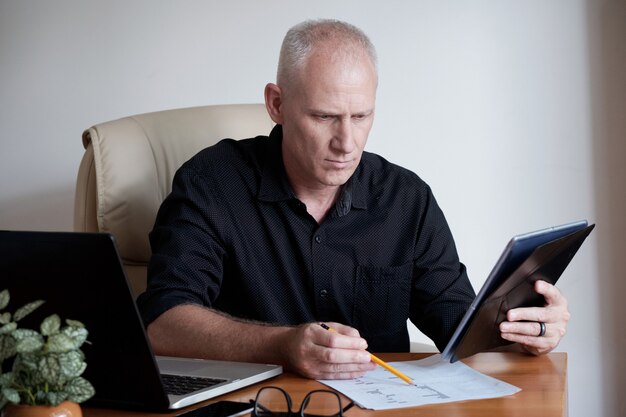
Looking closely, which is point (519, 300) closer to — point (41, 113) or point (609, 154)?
point (609, 154)

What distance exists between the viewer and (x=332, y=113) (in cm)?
178

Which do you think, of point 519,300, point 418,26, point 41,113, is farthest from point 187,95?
point 519,300

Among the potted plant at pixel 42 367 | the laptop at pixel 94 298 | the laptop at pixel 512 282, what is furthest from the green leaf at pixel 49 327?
the laptop at pixel 512 282

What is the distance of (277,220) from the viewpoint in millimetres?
1911

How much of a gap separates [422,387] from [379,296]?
0.61m

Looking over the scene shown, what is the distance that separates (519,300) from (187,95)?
1493 millimetres

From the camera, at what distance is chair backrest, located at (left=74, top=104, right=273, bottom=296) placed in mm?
2041

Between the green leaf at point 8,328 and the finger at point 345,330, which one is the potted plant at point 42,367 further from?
the finger at point 345,330

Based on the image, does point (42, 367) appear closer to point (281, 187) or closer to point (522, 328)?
point (522, 328)

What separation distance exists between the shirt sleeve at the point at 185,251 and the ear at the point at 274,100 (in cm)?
21

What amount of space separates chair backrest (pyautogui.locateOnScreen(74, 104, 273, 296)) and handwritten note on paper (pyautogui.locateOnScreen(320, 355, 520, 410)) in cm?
80

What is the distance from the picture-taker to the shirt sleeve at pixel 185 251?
1.66 meters

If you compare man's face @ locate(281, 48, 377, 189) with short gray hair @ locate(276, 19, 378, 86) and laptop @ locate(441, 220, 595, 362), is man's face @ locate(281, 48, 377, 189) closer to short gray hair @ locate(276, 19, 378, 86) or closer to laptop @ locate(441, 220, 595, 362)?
short gray hair @ locate(276, 19, 378, 86)

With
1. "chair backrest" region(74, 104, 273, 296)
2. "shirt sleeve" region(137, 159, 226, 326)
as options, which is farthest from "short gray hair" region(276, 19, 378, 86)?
"chair backrest" region(74, 104, 273, 296)
